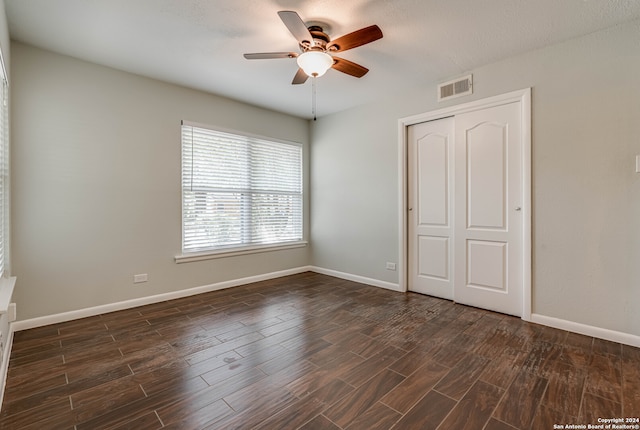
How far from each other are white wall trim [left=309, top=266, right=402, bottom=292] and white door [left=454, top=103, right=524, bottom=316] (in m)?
0.87

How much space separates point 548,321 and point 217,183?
13.5 feet

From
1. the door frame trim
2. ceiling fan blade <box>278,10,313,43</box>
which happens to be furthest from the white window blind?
ceiling fan blade <box>278,10,313,43</box>

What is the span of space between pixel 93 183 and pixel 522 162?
14.7 ft

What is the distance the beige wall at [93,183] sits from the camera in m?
2.86

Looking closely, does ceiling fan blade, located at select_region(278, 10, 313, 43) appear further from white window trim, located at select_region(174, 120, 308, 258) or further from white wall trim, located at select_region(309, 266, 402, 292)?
white wall trim, located at select_region(309, 266, 402, 292)

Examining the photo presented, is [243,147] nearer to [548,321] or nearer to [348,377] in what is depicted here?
[348,377]

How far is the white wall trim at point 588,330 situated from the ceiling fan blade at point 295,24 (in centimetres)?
332

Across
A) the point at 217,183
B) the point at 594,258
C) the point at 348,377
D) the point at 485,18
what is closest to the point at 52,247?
the point at 217,183

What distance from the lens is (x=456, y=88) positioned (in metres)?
3.52

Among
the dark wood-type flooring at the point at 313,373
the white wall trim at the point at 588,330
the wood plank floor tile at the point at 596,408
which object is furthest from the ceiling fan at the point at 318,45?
the white wall trim at the point at 588,330

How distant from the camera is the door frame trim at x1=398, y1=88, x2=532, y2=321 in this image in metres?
3.01

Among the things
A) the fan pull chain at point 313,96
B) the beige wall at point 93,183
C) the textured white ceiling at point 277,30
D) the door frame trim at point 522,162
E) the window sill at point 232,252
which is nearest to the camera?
the textured white ceiling at point 277,30

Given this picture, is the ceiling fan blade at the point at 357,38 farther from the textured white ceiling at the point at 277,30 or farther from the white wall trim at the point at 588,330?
the white wall trim at the point at 588,330

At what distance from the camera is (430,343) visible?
8.39 feet
